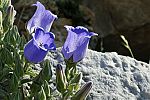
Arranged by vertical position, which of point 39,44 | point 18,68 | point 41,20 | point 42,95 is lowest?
point 42,95

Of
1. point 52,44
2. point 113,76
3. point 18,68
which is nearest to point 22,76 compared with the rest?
point 18,68

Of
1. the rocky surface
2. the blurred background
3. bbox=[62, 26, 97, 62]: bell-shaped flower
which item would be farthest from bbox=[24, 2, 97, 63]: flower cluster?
the blurred background

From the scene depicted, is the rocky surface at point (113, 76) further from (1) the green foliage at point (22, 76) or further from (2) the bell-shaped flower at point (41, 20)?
(2) the bell-shaped flower at point (41, 20)

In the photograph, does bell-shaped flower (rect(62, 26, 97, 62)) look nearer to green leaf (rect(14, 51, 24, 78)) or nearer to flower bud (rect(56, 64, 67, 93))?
flower bud (rect(56, 64, 67, 93))

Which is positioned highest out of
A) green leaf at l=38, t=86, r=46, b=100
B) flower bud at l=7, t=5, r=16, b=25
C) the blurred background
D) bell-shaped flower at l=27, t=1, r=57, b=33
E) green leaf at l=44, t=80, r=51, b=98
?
the blurred background

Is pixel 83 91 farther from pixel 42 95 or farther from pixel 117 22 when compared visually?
pixel 117 22

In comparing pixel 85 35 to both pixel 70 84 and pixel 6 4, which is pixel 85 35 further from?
pixel 6 4

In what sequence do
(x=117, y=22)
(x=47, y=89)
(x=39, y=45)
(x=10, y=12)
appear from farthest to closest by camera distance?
(x=117, y=22), (x=10, y=12), (x=47, y=89), (x=39, y=45)

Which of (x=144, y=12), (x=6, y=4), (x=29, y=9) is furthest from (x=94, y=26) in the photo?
(x=6, y=4)
